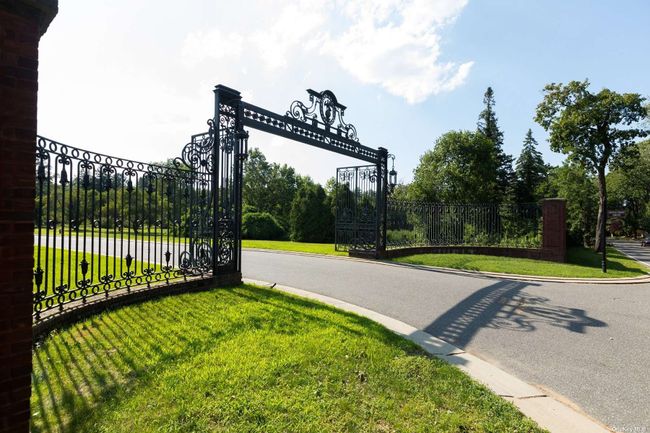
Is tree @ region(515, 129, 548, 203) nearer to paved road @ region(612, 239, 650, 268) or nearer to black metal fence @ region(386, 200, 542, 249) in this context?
paved road @ region(612, 239, 650, 268)

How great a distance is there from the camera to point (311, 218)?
25.1m

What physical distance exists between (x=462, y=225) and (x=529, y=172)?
3553 cm

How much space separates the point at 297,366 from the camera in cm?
364

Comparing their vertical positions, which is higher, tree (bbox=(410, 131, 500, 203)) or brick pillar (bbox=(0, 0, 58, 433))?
tree (bbox=(410, 131, 500, 203))

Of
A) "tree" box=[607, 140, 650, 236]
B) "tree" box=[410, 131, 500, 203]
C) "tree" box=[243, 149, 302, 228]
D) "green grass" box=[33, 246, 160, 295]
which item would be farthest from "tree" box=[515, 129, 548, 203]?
"green grass" box=[33, 246, 160, 295]

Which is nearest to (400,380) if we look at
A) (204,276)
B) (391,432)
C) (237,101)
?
(391,432)

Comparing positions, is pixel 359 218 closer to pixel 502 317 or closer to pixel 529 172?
pixel 502 317

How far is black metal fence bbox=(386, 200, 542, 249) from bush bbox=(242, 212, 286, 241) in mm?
12420

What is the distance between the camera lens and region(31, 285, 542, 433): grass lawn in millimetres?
2721

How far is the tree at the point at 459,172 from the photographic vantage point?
3177cm

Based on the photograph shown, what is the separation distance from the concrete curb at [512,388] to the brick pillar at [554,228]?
12.4 metres

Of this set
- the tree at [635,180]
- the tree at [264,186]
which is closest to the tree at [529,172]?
the tree at [635,180]

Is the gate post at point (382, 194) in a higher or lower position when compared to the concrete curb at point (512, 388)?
higher

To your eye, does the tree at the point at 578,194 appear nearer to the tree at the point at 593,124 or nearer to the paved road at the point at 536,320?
the tree at the point at 593,124
